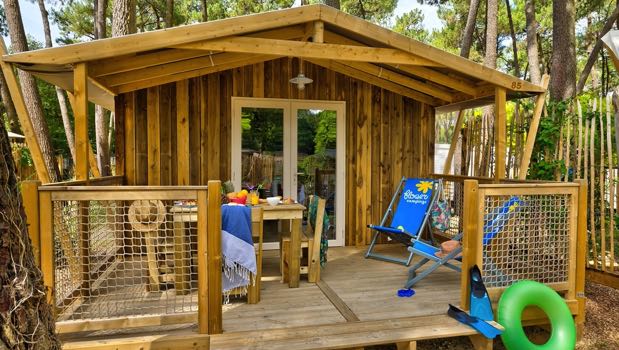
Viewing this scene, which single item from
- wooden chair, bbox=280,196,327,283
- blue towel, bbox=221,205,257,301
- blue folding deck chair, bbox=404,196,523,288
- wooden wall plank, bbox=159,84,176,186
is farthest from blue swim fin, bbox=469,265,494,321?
wooden wall plank, bbox=159,84,176,186

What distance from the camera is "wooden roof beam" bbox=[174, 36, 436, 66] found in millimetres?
3480

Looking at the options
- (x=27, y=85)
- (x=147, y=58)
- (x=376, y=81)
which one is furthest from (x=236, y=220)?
(x=27, y=85)

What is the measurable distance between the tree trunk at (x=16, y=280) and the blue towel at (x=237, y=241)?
1876 millimetres

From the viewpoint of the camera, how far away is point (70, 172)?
16672mm

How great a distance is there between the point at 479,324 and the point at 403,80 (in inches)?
129

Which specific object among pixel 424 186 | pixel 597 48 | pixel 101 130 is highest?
pixel 597 48

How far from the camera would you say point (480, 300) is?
305cm

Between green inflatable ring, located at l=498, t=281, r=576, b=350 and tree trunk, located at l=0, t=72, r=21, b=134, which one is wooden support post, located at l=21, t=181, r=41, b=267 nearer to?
green inflatable ring, located at l=498, t=281, r=576, b=350

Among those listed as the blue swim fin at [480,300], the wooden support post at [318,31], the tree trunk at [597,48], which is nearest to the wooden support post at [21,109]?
the wooden support post at [318,31]

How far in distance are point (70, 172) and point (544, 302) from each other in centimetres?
1794

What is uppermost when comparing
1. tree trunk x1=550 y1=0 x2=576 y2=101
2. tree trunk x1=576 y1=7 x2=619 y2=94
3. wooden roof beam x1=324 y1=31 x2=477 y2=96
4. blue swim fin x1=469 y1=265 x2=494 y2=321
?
tree trunk x1=576 y1=7 x2=619 y2=94

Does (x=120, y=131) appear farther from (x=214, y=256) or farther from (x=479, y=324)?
(x=479, y=324)

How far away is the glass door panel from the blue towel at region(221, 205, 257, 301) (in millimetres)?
2200

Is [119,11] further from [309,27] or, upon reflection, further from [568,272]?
[568,272]
